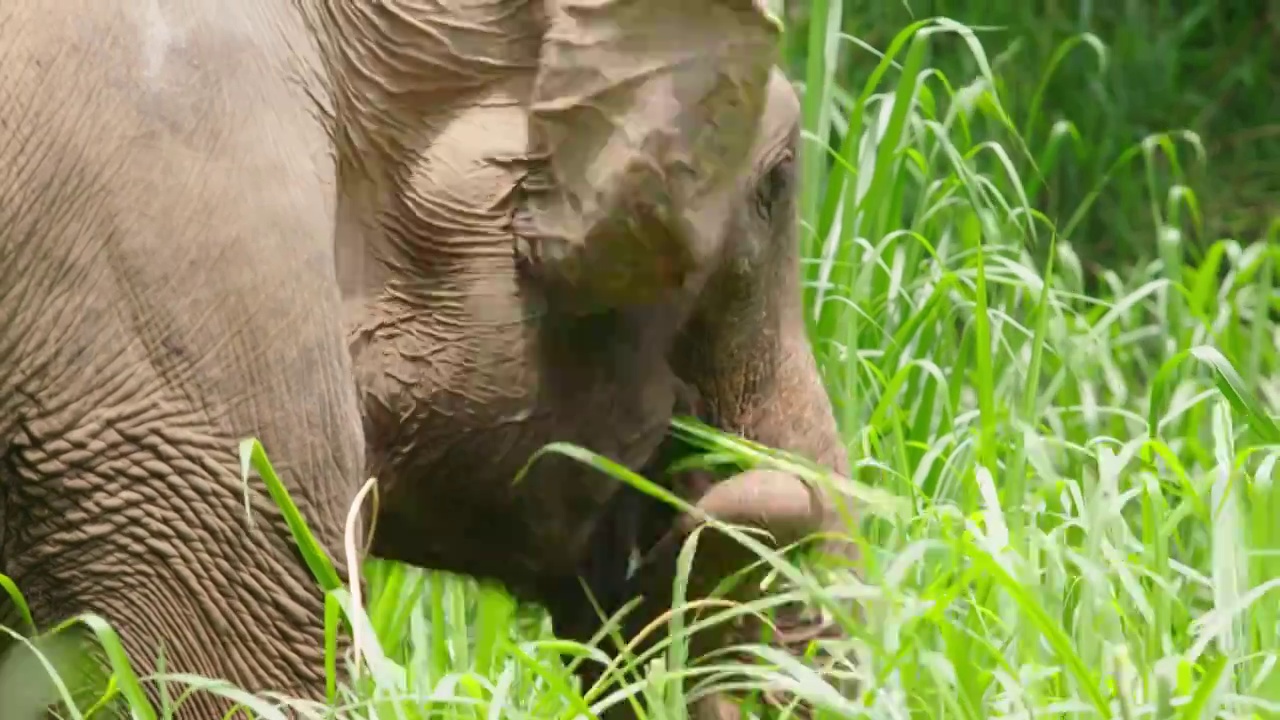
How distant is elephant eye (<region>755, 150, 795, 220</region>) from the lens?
53.6 inches

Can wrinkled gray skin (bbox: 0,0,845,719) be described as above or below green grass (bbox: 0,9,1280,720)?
above

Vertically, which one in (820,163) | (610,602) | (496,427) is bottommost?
(610,602)

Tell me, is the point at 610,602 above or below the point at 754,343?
below

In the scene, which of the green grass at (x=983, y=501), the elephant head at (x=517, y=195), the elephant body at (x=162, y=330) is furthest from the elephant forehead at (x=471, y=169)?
the green grass at (x=983, y=501)

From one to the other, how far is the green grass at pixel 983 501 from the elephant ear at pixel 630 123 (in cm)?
21

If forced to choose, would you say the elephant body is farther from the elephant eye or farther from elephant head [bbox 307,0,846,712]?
the elephant eye

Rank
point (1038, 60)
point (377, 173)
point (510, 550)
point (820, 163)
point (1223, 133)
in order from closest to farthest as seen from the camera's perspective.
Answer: point (377, 173) < point (510, 550) < point (820, 163) < point (1038, 60) < point (1223, 133)

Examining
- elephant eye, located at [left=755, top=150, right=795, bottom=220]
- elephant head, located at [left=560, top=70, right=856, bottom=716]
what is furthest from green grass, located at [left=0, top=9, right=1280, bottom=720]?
elephant eye, located at [left=755, top=150, right=795, bottom=220]

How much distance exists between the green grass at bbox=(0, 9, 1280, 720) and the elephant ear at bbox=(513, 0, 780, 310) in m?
0.21

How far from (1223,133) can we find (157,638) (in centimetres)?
269

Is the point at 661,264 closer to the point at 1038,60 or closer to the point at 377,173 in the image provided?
the point at 377,173

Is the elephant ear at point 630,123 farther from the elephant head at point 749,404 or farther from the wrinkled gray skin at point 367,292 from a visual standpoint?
the elephant head at point 749,404

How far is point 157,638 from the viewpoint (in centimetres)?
107

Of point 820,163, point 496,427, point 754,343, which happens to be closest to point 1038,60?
point 820,163
